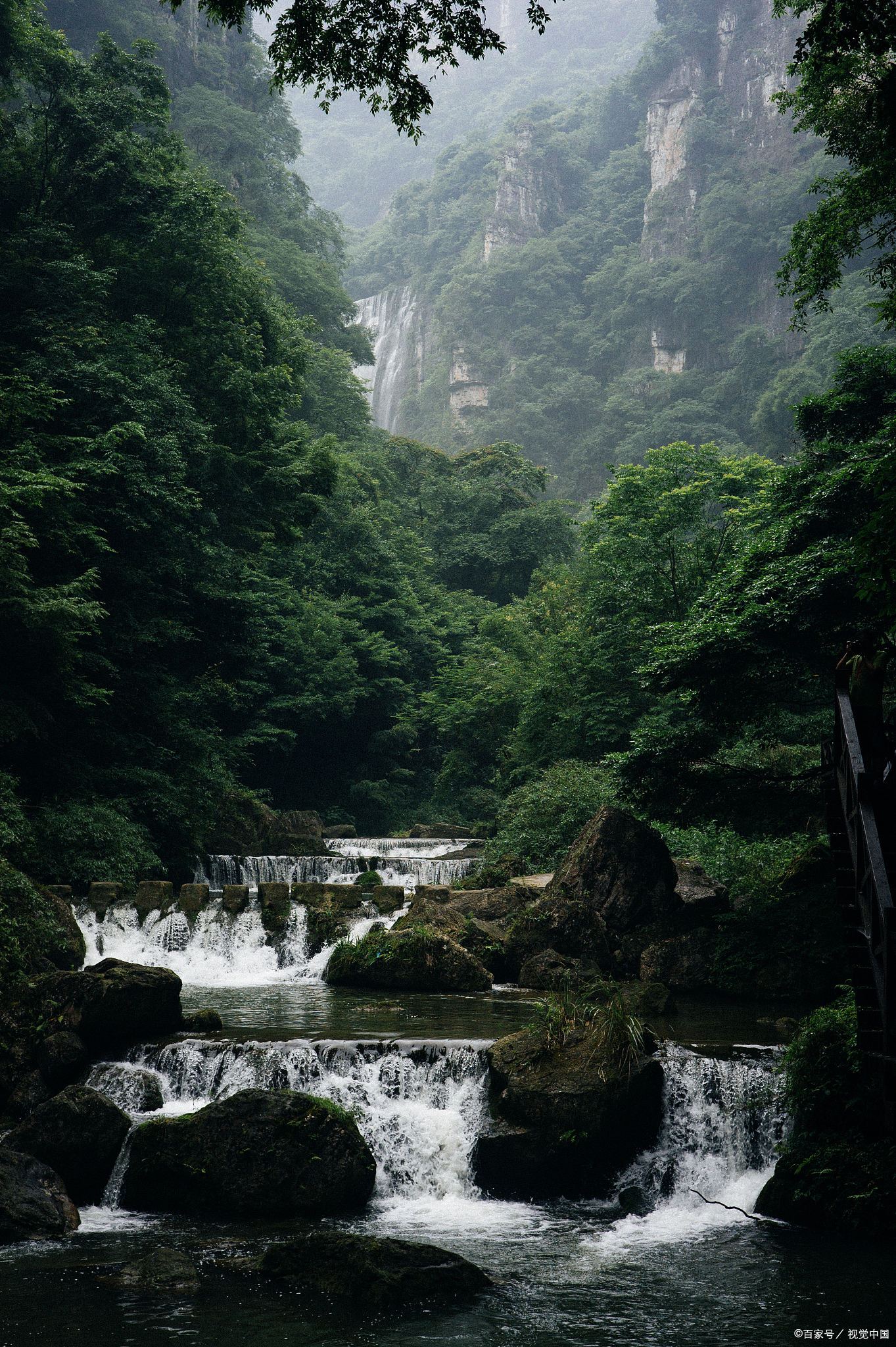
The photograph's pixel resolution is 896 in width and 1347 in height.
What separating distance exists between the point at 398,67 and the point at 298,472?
17.3 metres

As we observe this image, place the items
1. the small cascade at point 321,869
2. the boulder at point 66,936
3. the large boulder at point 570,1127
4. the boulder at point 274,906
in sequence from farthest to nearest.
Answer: the small cascade at point 321,869, the boulder at point 274,906, the boulder at point 66,936, the large boulder at point 570,1127

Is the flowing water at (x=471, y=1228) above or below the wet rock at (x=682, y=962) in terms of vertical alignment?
below

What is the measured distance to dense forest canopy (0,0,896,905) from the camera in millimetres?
13602

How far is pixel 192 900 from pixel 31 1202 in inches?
389

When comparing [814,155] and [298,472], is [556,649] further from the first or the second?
[814,155]

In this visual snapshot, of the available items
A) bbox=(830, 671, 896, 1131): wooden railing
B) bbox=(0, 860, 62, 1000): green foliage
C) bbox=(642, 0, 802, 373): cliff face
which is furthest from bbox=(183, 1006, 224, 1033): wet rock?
bbox=(642, 0, 802, 373): cliff face

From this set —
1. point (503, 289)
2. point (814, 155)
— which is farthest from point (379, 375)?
point (814, 155)

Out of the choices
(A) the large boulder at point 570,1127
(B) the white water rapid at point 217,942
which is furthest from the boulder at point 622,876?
(A) the large boulder at point 570,1127

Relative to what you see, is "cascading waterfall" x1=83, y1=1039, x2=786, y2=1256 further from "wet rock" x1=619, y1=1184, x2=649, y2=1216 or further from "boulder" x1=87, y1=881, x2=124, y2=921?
"boulder" x1=87, y1=881, x2=124, y2=921

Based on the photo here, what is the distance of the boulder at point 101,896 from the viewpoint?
17047 mm

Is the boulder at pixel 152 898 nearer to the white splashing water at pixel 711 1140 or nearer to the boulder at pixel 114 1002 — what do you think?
the boulder at pixel 114 1002

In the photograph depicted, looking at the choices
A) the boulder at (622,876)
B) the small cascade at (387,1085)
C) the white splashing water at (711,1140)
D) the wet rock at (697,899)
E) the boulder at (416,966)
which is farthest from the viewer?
the boulder at (622,876)

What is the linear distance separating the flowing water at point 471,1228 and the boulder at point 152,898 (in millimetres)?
4979

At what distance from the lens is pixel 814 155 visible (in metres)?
64.9
